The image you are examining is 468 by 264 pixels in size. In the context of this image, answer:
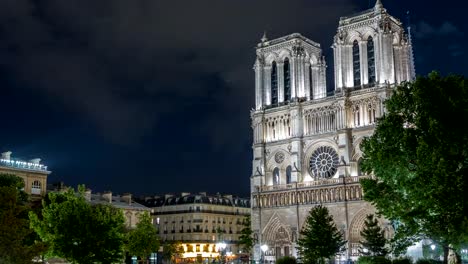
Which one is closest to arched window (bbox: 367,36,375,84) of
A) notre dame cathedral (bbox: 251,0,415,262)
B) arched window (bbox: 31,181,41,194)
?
notre dame cathedral (bbox: 251,0,415,262)

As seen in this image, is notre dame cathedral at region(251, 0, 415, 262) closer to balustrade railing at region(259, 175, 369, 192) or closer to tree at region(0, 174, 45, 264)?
balustrade railing at region(259, 175, 369, 192)

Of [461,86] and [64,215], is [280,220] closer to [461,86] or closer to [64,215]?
[64,215]

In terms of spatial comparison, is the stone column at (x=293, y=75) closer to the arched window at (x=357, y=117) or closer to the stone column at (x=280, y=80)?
the stone column at (x=280, y=80)

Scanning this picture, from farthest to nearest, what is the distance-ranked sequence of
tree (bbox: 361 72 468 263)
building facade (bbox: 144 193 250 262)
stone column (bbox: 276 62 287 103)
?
building facade (bbox: 144 193 250 262), stone column (bbox: 276 62 287 103), tree (bbox: 361 72 468 263)

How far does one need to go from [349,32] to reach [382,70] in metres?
8.17

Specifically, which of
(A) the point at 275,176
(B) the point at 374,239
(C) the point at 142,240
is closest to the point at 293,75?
(A) the point at 275,176

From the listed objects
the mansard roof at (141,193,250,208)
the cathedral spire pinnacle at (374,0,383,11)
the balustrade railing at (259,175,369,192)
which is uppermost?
the cathedral spire pinnacle at (374,0,383,11)

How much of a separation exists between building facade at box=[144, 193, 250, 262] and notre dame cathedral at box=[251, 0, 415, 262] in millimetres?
25374

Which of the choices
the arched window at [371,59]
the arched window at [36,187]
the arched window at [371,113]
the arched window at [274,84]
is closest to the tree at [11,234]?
the arched window at [36,187]

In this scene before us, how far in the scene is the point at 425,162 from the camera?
3419cm

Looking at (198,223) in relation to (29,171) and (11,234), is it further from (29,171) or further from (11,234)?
(11,234)

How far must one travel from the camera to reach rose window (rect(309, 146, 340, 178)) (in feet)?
263

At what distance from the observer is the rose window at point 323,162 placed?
8006 cm

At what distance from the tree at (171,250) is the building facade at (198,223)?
1.86m
